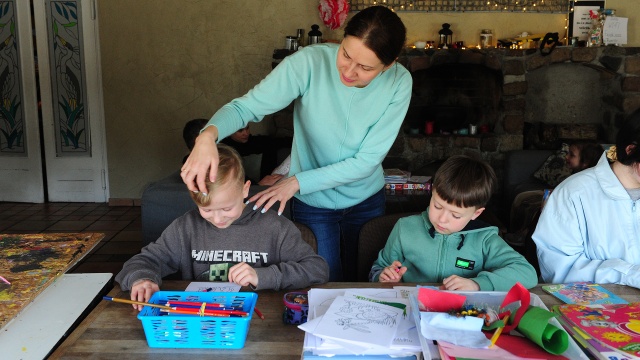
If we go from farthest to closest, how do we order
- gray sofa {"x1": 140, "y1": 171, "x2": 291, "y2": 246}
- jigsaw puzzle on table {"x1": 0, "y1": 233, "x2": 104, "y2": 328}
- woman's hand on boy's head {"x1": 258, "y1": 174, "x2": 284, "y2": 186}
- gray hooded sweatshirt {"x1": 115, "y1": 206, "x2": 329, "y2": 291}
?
woman's hand on boy's head {"x1": 258, "y1": 174, "x2": 284, "y2": 186} → gray sofa {"x1": 140, "y1": 171, "x2": 291, "y2": 246} → gray hooded sweatshirt {"x1": 115, "y1": 206, "x2": 329, "y2": 291} → jigsaw puzzle on table {"x1": 0, "y1": 233, "x2": 104, "y2": 328}

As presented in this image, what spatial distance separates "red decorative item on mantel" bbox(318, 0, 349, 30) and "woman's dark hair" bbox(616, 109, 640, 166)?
136 inches

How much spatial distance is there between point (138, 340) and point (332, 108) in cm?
100

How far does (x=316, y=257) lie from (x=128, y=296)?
1.66 feet

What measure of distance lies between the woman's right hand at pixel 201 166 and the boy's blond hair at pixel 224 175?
0.20 feet

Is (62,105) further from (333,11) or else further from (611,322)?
(611,322)

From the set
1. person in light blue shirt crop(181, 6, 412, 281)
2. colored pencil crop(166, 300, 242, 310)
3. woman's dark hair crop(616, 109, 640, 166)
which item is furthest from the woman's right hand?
woman's dark hair crop(616, 109, 640, 166)

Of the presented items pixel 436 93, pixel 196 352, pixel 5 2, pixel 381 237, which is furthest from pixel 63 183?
pixel 196 352

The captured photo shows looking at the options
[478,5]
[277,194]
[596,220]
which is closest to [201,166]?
[277,194]

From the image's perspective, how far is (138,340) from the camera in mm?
1279

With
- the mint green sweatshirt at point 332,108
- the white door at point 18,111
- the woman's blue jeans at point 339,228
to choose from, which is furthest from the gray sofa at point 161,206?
the white door at point 18,111

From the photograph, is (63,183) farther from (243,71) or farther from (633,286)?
(633,286)

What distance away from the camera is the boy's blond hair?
1639 millimetres

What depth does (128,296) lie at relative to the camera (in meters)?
1.53

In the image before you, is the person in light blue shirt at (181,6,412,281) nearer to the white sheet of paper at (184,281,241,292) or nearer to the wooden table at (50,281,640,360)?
the white sheet of paper at (184,281,241,292)
